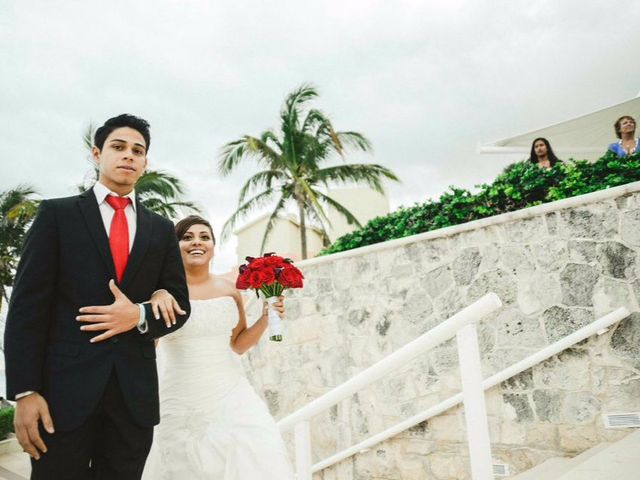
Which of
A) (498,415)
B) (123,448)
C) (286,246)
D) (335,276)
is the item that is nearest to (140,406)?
(123,448)

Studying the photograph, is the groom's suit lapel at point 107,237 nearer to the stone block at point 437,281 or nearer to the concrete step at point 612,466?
the concrete step at point 612,466

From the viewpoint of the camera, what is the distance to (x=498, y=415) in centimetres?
441

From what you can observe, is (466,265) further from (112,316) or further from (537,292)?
(112,316)

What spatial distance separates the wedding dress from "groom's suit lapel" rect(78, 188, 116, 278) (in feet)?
4.42

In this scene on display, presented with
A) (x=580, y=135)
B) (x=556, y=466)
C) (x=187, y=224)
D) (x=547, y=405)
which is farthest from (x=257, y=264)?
(x=580, y=135)

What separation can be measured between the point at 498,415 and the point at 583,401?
0.79 m

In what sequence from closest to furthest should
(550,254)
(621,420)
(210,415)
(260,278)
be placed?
(210,415) < (260,278) < (621,420) < (550,254)

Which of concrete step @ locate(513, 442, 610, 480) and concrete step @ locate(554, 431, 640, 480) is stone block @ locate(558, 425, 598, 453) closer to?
concrete step @ locate(513, 442, 610, 480)

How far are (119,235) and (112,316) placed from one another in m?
0.37

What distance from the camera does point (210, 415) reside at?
270cm

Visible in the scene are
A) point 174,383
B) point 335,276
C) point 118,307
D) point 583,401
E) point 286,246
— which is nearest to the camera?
point 118,307

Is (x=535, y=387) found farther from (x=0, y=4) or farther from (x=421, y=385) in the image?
(x=0, y=4)

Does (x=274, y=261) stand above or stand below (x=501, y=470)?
above

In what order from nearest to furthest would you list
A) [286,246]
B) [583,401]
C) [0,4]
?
[583,401] → [0,4] → [286,246]
